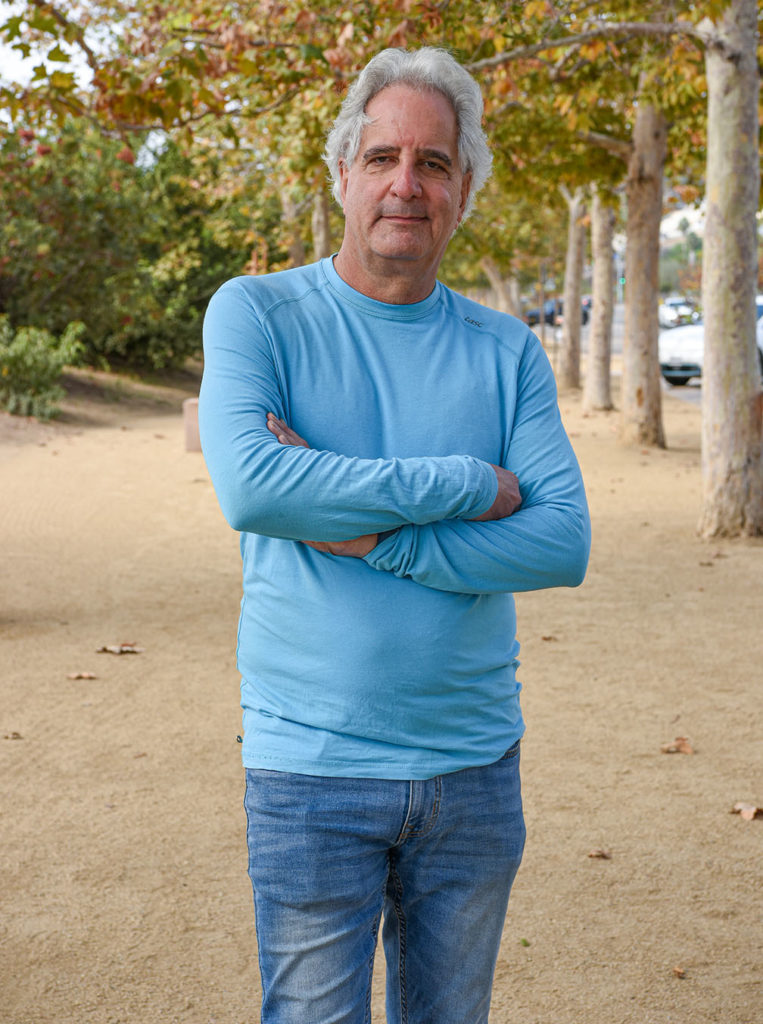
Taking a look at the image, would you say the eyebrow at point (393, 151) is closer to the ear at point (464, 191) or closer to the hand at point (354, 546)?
the ear at point (464, 191)

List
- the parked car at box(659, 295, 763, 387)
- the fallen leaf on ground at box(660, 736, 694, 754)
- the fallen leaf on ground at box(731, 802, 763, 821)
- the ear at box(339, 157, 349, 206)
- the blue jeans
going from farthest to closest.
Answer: the parked car at box(659, 295, 763, 387) → the fallen leaf on ground at box(660, 736, 694, 754) → the fallen leaf on ground at box(731, 802, 763, 821) → the ear at box(339, 157, 349, 206) → the blue jeans

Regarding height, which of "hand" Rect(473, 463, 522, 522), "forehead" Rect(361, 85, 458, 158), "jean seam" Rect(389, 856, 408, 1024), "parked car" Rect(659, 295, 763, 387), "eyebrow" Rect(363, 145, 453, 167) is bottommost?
"jean seam" Rect(389, 856, 408, 1024)

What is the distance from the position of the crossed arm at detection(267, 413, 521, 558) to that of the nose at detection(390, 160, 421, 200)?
17.1 inches

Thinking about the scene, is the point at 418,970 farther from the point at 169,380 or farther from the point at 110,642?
the point at 169,380

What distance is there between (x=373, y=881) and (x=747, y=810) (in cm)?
299

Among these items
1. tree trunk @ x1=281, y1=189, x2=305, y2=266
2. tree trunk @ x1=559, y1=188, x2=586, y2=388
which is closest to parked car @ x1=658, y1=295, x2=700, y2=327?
tree trunk @ x1=559, y1=188, x2=586, y2=388

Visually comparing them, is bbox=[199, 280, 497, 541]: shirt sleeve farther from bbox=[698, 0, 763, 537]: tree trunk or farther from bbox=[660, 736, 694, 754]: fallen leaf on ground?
bbox=[698, 0, 763, 537]: tree trunk

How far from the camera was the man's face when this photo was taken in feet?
6.70

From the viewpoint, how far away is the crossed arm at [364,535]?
196 centimetres

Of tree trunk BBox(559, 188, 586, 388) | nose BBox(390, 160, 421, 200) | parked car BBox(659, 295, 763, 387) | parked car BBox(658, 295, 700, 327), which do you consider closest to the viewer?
nose BBox(390, 160, 421, 200)

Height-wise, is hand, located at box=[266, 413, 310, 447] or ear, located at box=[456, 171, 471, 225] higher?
ear, located at box=[456, 171, 471, 225]

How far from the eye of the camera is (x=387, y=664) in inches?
75.6

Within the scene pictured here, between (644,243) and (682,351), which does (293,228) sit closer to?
(644,243)

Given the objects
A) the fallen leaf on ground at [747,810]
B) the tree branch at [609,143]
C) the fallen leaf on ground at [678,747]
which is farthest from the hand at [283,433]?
→ the tree branch at [609,143]
